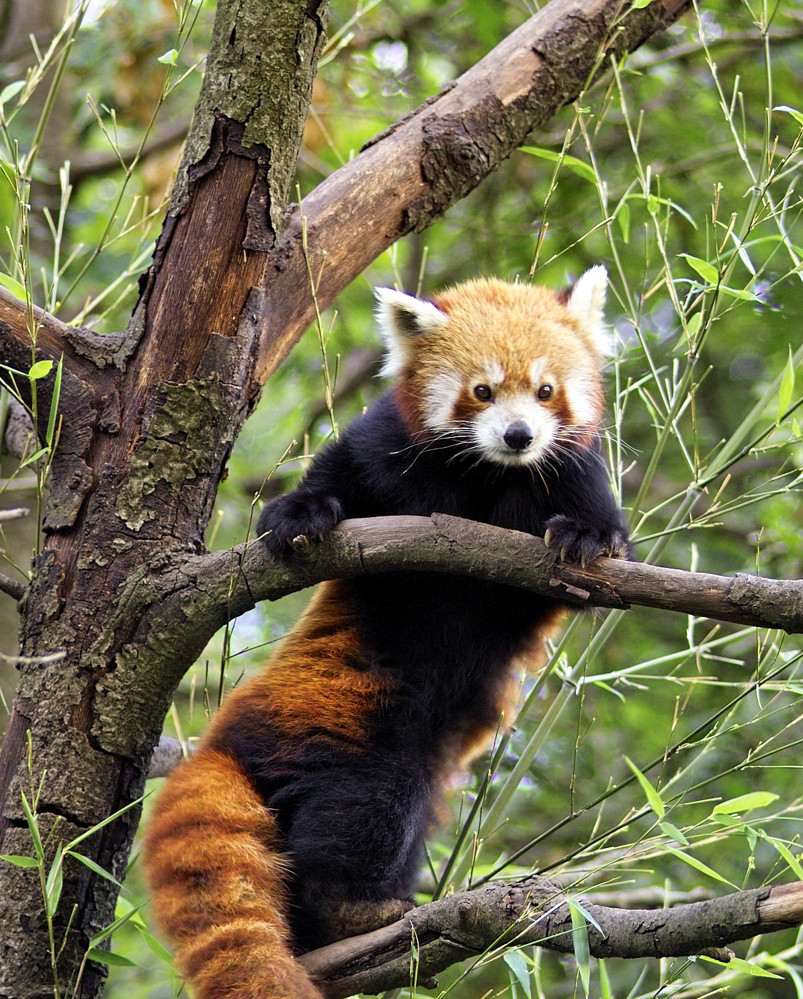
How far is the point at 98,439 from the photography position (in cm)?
219

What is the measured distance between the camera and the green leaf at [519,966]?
69.4 inches

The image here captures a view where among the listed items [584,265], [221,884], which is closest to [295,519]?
[221,884]

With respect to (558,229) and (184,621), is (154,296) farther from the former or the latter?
(558,229)

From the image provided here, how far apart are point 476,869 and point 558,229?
285 cm

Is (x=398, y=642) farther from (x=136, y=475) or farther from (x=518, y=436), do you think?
(x=136, y=475)

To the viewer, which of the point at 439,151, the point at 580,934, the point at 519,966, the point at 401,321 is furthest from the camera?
the point at 401,321

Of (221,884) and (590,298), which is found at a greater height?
(590,298)

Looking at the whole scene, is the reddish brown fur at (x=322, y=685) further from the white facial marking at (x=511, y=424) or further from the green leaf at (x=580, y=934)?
the green leaf at (x=580, y=934)

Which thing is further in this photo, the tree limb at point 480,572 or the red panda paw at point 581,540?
the red panda paw at point 581,540

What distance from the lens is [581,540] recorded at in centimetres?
191

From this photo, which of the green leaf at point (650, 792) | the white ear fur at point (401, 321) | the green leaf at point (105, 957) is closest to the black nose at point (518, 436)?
the white ear fur at point (401, 321)

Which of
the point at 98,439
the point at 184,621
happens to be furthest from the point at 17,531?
the point at 184,621

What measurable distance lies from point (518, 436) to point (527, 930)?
1.13 meters

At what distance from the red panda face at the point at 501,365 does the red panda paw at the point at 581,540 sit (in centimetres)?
42
